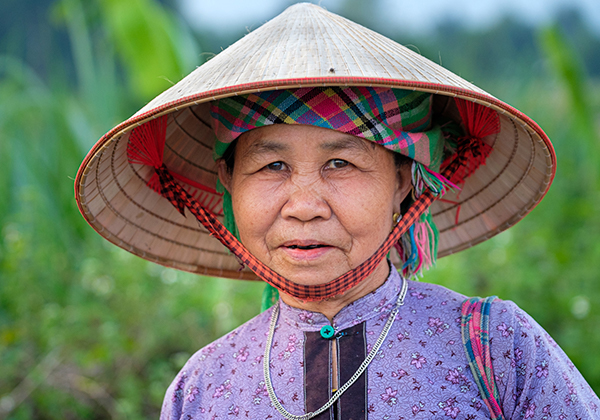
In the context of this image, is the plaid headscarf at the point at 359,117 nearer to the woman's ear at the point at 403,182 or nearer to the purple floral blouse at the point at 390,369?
the woman's ear at the point at 403,182

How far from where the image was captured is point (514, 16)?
8.29 meters

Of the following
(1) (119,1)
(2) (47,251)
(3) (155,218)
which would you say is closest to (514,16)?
(1) (119,1)

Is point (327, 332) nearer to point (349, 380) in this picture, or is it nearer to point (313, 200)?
point (349, 380)

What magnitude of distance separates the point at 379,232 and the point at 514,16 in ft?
26.3

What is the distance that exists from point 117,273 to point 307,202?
2.31 m

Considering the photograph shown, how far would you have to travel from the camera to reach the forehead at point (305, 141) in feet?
4.32

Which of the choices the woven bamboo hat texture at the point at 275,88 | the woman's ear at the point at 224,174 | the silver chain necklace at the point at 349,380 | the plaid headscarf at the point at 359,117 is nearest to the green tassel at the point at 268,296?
the woven bamboo hat texture at the point at 275,88

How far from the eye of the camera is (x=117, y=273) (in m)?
3.32

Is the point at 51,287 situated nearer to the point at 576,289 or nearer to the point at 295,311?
the point at 295,311

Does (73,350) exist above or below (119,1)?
below

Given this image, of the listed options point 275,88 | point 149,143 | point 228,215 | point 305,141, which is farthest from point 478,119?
point 149,143

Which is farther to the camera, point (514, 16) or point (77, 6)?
point (514, 16)

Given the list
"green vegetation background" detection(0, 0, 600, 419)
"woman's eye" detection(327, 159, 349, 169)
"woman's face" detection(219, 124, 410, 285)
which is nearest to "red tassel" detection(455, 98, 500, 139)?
"woman's face" detection(219, 124, 410, 285)

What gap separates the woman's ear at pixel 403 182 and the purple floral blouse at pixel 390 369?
0.67 ft
